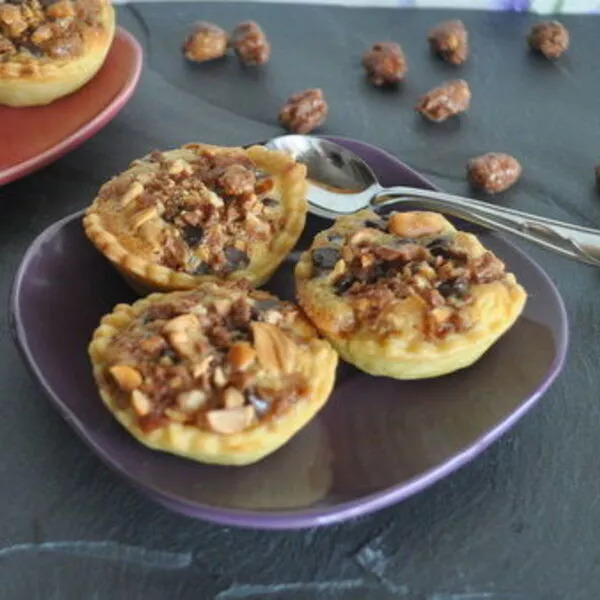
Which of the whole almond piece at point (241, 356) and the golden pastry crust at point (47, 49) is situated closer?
the whole almond piece at point (241, 356)

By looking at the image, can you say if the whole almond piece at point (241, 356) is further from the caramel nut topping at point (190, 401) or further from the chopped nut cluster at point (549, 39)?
the chopped nut cluster at point (549, 39)

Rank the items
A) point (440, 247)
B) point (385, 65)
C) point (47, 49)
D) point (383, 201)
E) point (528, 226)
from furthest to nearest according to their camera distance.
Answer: point (385, 65) → point (47, 49) → point (383, 201) → point (528, 226) → point (440, 247)

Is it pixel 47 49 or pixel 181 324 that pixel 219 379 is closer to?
pixel 181 324

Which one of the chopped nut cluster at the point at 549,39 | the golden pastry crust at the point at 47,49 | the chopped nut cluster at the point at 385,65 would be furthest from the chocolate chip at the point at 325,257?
the chopped nut cluster at the point at 549,39

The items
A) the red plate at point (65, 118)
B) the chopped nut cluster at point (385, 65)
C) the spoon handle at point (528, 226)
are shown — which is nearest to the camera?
the spoon handle at point (528, 226)

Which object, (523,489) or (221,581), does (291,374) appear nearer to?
(221,581)

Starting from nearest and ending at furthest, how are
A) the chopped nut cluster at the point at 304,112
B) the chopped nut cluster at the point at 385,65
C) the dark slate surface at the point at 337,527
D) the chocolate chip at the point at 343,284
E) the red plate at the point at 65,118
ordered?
the dark slate surface at the point at 337,527 → the chocolate chip at the point at 343,284 → the red plate at the point at 65,118 → the chopped nut cluster at the point at 304,112 → the chopped nut cluster at the point at 385,65

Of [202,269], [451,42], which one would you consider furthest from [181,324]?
[451,42]
